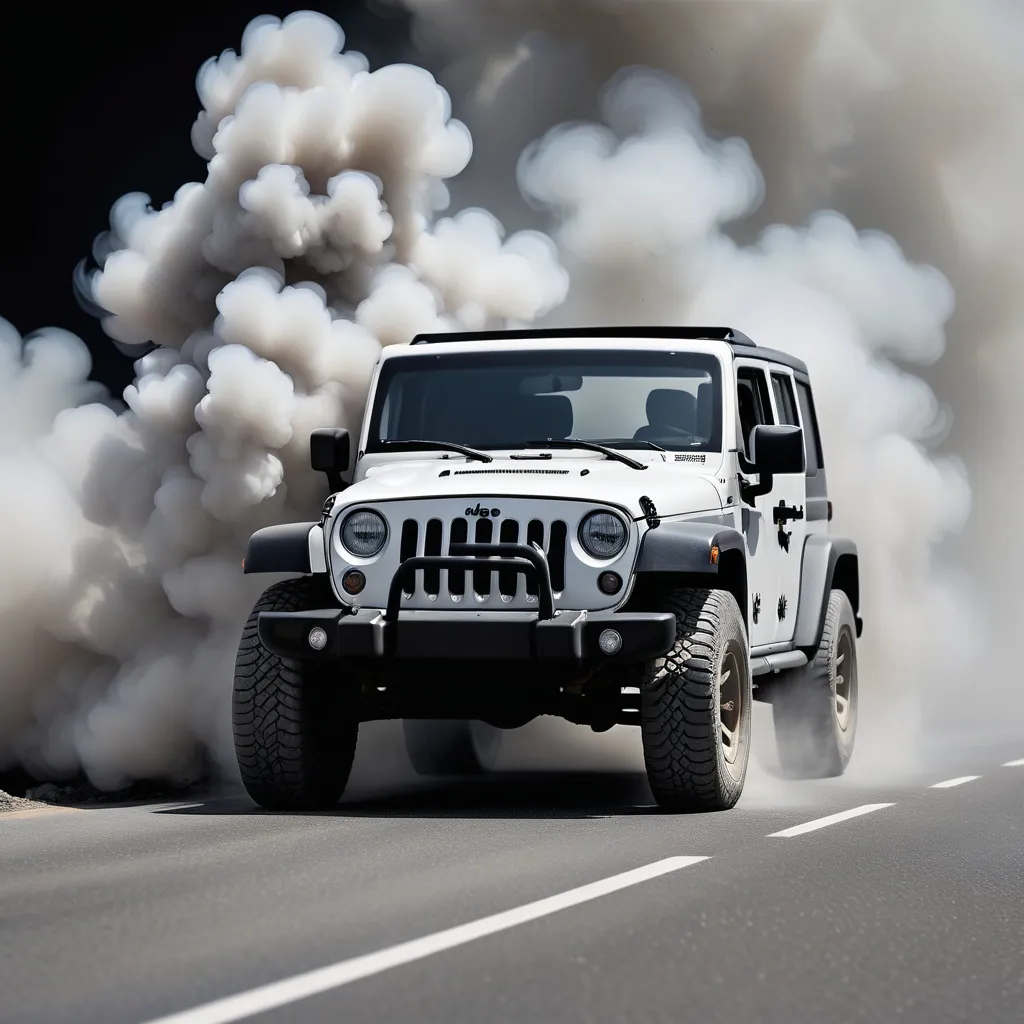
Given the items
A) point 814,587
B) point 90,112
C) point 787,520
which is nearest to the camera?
point 787,520

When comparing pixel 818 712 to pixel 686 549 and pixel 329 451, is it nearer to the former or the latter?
pixel 686 549

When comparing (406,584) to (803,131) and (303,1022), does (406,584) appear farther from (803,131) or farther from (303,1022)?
(803,131)

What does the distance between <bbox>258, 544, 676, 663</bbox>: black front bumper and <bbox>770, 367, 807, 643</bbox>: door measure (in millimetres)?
2597

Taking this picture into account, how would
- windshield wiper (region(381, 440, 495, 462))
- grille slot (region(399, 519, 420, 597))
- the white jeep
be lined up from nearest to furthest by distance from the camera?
the white jeep < grille slot (region(399, 519, 420, 597)) < windshield wiper (region(381, 440, 495, 462))

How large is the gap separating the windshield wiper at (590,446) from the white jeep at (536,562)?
0.01m

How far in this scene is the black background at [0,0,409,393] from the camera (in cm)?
1970

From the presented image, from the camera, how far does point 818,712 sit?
500 inches

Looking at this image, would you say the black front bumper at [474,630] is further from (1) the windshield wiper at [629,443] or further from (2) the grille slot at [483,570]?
(1) the windshield wiper at [629,443]

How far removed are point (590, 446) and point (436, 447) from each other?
0.89m

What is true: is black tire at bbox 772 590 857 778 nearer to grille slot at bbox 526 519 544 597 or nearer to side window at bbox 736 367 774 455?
side window at bbox 736 367 774 455

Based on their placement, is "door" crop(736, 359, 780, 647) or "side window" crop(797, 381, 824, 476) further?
"side window" crop(797, 381, 824, 476)

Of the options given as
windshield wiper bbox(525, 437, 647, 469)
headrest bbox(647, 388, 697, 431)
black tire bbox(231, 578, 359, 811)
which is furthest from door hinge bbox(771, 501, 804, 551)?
black tire bbox(231, 578, 359, 811)

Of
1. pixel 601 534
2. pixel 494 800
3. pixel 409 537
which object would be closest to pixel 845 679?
pixel 494 800

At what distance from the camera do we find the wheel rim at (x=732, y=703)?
33.4 feet
